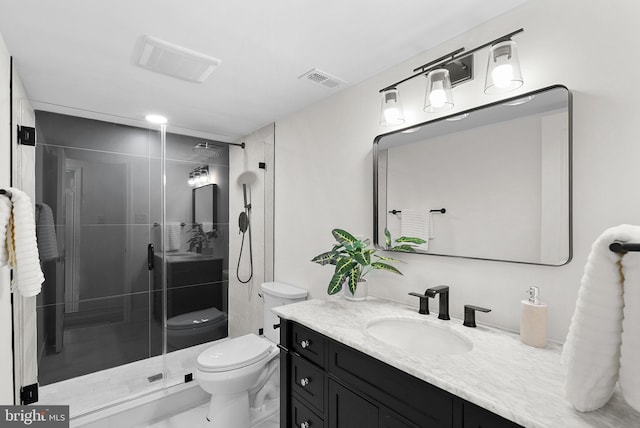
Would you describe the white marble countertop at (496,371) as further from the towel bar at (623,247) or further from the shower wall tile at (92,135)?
the shower wall tile at (92,135)

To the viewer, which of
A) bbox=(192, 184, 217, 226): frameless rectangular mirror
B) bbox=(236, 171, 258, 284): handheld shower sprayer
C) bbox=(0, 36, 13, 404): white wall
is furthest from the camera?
bbox=(236, 171, 258, 284): handheld shower sprayer

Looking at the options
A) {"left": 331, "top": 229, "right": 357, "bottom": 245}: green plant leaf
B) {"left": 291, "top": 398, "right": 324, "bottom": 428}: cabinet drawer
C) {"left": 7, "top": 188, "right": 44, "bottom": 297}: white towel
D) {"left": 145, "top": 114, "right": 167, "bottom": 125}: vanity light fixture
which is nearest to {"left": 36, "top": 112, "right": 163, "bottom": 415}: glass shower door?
{"left": 145, "top": 114, "right": 167, "bottom": 125}: vanity light fixture

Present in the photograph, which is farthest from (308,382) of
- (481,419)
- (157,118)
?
(157,118)

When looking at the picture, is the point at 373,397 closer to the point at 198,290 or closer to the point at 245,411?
the point at 245,411

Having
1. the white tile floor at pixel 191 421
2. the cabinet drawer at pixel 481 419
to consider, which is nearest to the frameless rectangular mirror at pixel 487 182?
the cabinet drawer at pixel 481 419

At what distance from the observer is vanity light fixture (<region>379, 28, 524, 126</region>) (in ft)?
4.17

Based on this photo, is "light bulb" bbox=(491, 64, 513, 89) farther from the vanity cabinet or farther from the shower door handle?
the shower door handle

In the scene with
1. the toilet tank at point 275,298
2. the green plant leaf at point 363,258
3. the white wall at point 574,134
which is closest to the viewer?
the white wall at point 574,134

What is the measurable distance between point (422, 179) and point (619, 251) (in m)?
1.07

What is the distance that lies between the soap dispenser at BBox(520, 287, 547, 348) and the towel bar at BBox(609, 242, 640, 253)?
564mm

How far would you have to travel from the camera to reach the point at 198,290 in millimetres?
2877

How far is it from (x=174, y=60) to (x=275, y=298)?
1828 mm

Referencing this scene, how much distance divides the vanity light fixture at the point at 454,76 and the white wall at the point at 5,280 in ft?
6.69

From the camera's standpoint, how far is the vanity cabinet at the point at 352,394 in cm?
96
